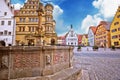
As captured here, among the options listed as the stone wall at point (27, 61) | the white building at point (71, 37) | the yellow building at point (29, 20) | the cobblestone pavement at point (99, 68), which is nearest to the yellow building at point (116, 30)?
the yellow building at point (29, 20)

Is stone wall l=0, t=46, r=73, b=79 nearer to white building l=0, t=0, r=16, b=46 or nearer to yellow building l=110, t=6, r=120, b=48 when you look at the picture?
white building l=0, t=0, r=16, b=46

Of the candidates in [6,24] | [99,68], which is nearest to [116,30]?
[6,24]

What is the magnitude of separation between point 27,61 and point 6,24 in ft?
92.1

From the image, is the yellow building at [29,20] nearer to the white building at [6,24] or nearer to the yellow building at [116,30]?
the white building at [6,24]

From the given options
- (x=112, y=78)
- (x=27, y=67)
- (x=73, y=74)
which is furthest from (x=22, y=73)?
(x=112, y=78)

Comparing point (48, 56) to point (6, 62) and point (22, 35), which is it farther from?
point (22, 35)

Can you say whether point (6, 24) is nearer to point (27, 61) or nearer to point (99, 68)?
point (99, 68)

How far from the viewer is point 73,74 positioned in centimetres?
607

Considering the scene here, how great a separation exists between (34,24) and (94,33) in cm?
4539

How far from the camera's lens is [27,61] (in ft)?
17.1

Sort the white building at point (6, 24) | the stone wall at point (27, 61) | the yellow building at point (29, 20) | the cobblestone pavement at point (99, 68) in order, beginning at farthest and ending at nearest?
1. the yellow building at point (29, 20)
2. the white building at point (6, 24)
3. the cobblestone pavement at point (99, 68)
4. the stone wall at point (27, 61)

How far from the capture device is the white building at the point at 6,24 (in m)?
30.2

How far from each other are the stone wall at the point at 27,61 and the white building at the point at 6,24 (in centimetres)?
2615

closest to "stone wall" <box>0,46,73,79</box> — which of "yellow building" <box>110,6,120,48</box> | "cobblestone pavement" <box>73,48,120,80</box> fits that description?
"cobblestone pavement" <box>73,48,120,80</box>
